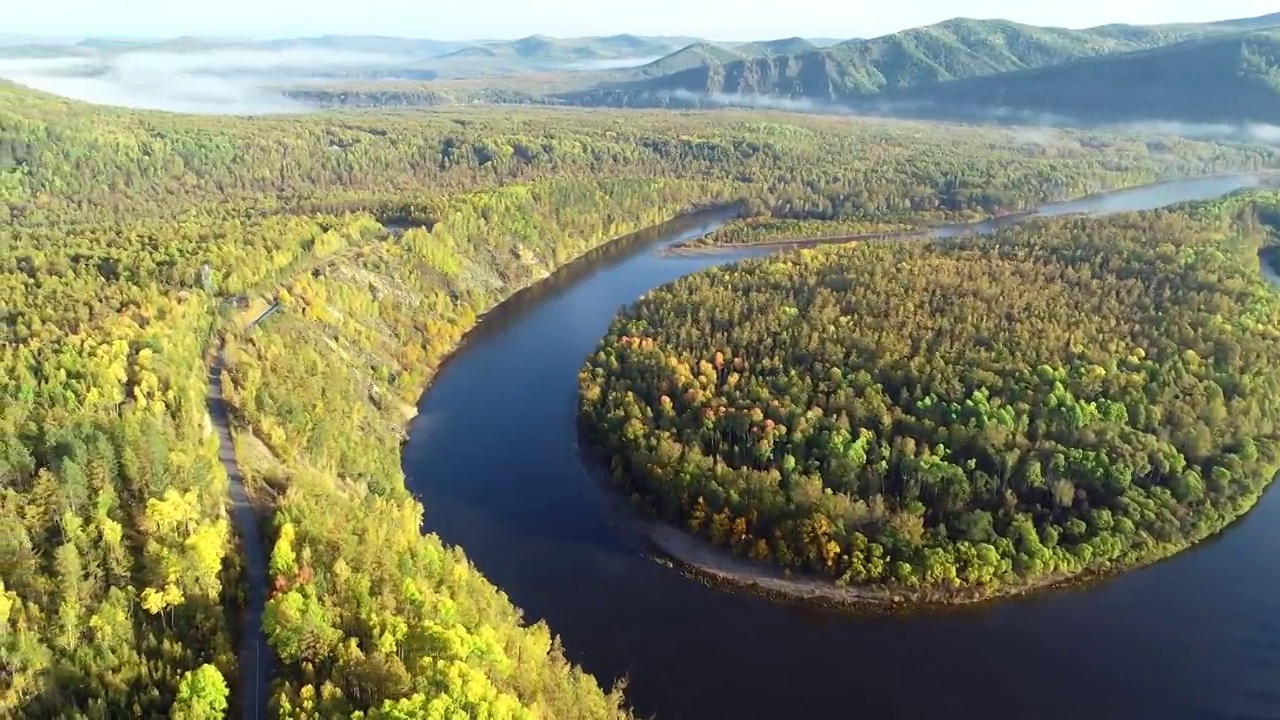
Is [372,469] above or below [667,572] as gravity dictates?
above

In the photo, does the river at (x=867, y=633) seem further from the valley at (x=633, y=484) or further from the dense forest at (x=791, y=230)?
the dense forest at (x=791, y=230)

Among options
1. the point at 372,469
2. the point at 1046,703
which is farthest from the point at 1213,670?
the point at 372,469

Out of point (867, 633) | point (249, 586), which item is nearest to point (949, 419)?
point (867, 633)

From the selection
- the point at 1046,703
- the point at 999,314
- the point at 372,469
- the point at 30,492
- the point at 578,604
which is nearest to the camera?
the point at 30,492

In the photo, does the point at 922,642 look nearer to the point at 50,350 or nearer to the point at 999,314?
the point at 999,314

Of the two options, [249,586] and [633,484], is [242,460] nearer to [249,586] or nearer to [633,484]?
[249,586]

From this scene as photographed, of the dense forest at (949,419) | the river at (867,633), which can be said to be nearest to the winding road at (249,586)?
the river at (867,633)
